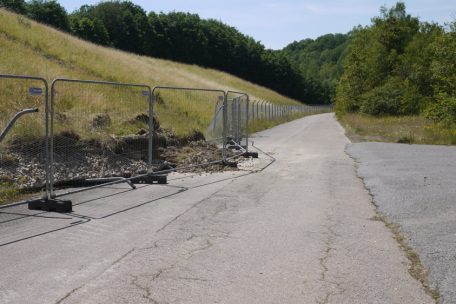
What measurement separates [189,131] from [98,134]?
5.94 m

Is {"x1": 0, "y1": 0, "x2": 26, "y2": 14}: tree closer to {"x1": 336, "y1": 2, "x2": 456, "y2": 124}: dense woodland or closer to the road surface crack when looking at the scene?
{"x1": 336, "y1": 2, "x2": 456, "y2": 124}: dense woodland

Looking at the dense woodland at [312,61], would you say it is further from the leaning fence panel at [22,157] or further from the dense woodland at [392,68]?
the leaning fence panel at [22,157]

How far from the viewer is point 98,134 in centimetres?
1161

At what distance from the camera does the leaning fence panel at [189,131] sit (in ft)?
47.4

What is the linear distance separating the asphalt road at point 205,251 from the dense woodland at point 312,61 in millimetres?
24077

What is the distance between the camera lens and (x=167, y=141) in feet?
49.8

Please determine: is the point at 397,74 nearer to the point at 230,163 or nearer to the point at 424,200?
the point at 230,163

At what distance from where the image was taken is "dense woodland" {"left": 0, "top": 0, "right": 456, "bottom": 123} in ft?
153

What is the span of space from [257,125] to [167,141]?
2282cm

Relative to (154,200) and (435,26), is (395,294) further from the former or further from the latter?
(435,26)

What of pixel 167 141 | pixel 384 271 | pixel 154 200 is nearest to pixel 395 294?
pixel 384 271

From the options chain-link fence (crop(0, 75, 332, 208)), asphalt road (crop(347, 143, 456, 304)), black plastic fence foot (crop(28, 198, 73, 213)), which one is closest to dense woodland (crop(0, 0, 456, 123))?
asphalt road (crop(347, 143, 456, 304))

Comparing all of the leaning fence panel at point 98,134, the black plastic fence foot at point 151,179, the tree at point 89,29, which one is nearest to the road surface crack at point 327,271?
the black plastic fence foot at point 151,179

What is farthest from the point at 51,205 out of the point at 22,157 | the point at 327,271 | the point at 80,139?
the point at 327,271
